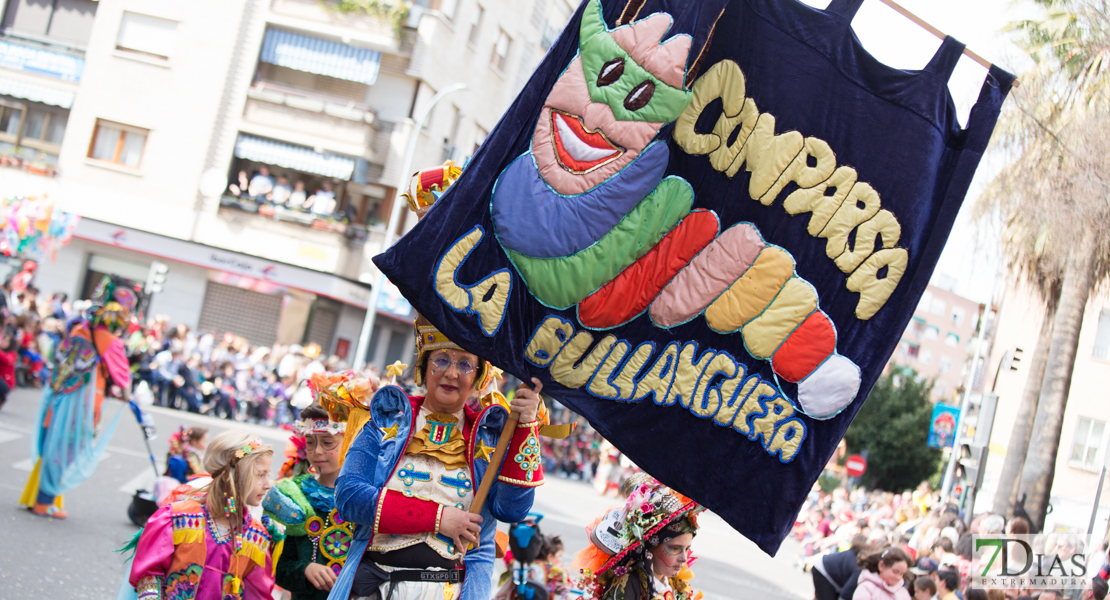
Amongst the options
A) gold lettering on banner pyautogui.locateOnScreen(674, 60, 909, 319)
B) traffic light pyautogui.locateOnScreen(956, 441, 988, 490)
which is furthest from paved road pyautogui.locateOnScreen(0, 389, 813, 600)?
gold lettering on banner pyautogui.locateOnScreen(674, 60, 909, 319)

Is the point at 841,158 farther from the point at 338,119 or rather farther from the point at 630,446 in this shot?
the point at 338,119

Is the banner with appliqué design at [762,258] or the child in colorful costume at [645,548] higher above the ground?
the banner with appliqué design at [762,258]

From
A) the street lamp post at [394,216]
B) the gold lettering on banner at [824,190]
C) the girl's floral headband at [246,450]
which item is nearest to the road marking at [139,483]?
the girl's floral headband at [246,450]

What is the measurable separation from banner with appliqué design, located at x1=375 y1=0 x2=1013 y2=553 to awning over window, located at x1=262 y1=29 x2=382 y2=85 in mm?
27503

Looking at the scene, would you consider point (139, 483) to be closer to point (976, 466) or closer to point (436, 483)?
point (436, 483)

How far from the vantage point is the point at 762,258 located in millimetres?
4219

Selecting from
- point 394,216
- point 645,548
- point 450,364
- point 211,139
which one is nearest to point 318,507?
point 450,364

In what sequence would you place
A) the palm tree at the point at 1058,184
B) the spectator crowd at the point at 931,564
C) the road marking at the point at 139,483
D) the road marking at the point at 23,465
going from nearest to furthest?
the spectator crowd at the point at 931,564, the palm tree at the point at 1058,184, the road marking at the point at 23,465, the road marking at the point at 139,483

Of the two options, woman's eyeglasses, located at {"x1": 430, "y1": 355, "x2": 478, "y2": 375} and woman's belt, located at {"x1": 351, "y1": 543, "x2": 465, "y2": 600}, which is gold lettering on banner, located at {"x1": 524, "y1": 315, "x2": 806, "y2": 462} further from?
woman's belt, located at {"x1": 351, "y1": 543, "x2": 465, "y2": 600}

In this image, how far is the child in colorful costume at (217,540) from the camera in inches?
163

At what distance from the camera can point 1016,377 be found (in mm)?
30031

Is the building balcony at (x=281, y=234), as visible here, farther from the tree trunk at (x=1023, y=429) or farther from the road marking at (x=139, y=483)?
the tree trunk at (x=1023, y=429)

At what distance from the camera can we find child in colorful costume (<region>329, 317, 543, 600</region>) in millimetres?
3807

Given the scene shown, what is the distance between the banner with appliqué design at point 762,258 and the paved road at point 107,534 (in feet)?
15.7
